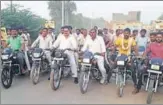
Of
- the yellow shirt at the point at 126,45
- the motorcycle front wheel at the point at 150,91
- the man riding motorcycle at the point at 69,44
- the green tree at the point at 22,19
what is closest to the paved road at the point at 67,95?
the motorcycle front wheel at the point at 150,91

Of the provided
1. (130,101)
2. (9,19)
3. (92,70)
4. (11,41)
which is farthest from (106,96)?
(9,19)

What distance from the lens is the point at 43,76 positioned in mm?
9234

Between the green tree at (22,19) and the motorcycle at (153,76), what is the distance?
618 inches

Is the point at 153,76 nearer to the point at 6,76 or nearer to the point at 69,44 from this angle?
the point at 69,44

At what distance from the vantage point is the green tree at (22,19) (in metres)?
20.9

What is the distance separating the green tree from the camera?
20.9 metres

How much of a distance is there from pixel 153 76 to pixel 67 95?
2199 mm

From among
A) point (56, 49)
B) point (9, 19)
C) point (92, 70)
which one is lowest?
point (92, 70)

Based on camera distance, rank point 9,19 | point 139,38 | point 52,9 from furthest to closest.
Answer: point 52,9 < point 9,19 < point 139,38

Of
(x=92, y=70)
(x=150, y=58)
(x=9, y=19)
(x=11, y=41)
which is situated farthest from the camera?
(x=9, y=19)

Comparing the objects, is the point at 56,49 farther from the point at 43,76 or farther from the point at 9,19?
the point at 9,19

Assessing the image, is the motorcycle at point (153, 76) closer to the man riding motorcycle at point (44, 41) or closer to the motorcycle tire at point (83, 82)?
the motorcycle tire at point (83, 82)

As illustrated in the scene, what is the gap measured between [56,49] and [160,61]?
10.2ft

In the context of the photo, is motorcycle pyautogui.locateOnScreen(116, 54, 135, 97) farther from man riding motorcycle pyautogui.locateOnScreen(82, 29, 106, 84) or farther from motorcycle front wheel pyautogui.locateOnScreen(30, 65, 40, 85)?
motorcycle front wheel pyautogui.locateOnScreen(30, 65, 40, 85)
